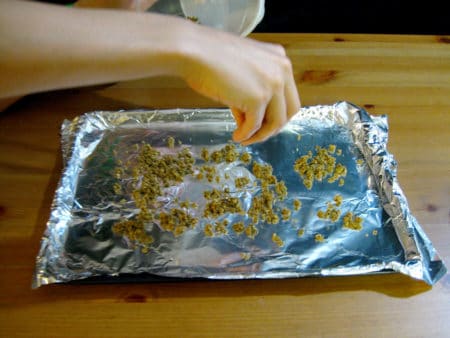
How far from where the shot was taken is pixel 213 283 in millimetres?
591

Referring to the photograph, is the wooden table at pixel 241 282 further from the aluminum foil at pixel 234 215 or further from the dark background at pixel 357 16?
the dark background at pixel 357 16

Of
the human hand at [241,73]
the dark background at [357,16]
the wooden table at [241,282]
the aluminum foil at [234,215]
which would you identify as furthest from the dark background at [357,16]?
the human hand at [241,73]

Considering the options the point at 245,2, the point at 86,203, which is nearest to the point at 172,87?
the point at 245,2

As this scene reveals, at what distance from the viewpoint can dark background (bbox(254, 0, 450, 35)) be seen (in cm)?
139

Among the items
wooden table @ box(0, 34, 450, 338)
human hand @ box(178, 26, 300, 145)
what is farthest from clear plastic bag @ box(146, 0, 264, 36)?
human hand @ box(178, 26, 300, 145)

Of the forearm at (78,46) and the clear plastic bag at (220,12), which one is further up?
the forearm at (78,46)

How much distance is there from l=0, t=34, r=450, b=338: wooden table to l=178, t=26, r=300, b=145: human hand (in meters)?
0.27

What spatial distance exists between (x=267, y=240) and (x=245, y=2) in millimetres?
525

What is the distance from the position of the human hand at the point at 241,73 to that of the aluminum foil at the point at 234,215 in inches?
8.7

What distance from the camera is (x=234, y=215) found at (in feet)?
2.28

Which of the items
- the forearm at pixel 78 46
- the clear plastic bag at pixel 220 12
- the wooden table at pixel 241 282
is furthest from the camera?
the clear plastic bag at pixel 220 12

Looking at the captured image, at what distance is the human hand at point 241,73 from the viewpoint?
1.45 feet

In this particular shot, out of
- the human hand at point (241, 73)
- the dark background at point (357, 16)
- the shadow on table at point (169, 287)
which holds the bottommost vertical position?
the shadow on table at point (169, 287)

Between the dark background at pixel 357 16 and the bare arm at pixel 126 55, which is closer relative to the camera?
the bare arm at pixel 126 55
